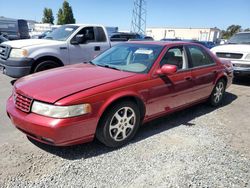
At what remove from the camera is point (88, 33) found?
745 cm

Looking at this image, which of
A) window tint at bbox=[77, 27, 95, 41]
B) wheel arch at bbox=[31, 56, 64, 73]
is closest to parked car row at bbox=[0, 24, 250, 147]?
wheel arch at bbox=[31, 56, 64, 73]

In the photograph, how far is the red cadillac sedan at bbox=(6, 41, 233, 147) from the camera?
115 inches

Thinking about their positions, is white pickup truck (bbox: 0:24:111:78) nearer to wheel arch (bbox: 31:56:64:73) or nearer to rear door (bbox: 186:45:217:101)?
wheel arch (bbox: 31:56:64:73)

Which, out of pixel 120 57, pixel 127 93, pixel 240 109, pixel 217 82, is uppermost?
pixel 120 57

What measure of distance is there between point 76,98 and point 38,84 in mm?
754

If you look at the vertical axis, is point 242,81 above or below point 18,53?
below

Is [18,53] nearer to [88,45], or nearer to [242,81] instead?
[88,45]

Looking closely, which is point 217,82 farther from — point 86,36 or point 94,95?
point 86,36

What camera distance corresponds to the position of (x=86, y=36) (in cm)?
736

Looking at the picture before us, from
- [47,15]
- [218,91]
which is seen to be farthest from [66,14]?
[218,91]

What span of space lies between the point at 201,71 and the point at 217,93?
3.48 feet

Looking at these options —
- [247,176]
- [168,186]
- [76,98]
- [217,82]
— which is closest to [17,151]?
[76,98]

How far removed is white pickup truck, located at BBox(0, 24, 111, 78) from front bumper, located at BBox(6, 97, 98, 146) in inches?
131

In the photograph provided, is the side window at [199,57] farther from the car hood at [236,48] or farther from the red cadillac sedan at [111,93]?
the car hood at [236,48]
